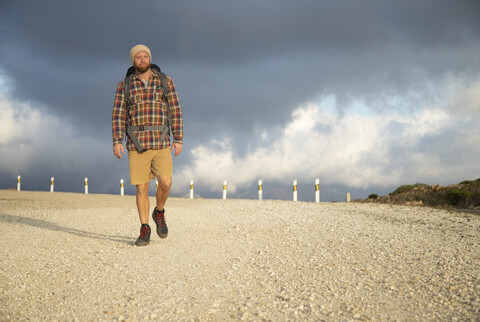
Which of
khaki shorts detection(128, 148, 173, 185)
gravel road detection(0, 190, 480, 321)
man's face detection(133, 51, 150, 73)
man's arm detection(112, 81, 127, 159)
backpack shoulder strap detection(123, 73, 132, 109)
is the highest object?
man's face detection(133, 51, 150, 73)

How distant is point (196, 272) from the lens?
4152 mm

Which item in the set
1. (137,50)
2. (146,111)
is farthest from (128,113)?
(137,50)

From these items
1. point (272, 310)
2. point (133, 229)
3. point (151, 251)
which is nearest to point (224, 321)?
point (272, 310)

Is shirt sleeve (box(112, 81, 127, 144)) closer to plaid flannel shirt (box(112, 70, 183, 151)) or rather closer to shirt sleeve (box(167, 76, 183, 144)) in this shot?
plaid flannel shirt (box(112, 70, 183, 151))

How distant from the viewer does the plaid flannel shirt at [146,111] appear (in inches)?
222

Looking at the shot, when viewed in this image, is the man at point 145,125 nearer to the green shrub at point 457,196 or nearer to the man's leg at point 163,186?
the man's leg at point 163,186

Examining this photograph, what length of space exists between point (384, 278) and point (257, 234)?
125 inches

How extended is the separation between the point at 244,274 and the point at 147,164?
2.56m

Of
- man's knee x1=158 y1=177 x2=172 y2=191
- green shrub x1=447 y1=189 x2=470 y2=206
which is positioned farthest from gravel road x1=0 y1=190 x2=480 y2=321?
green shrub x1=447 y1=189 x2=470 y2=206

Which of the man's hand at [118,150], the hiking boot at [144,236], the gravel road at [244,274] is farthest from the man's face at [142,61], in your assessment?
the gravel road at [244,274]

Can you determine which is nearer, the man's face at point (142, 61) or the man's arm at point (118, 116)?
the man's face at point (142, 61)

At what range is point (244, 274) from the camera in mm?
4039

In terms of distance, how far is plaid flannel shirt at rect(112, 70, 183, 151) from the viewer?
A: 5.64 m

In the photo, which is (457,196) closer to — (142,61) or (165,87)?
(165,87)
